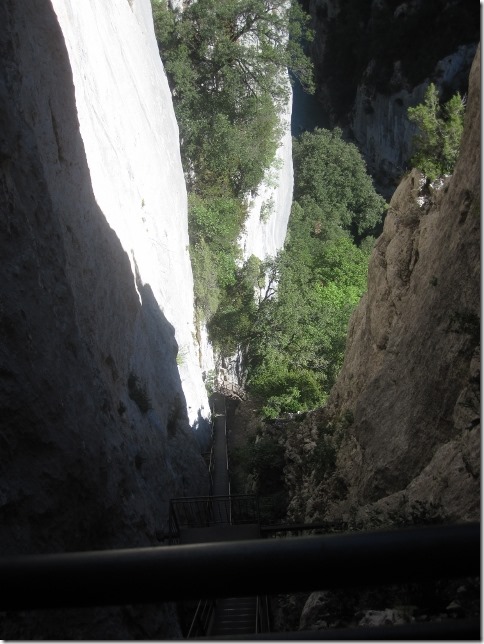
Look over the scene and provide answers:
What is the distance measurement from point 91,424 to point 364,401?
694 cm

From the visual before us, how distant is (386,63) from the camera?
137 feet

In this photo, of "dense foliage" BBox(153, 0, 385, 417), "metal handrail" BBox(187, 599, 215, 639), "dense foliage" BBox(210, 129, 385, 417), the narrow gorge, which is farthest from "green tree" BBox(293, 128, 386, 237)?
"metal handrail" BBox(187, 599, 215, 639)

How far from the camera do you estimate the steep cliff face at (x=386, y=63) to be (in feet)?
123

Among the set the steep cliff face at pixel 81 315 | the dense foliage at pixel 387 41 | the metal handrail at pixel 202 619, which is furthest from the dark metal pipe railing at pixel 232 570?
the dense foliage at pixel 387 41

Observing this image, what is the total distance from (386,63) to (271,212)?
55.6 ft

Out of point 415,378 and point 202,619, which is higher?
point 415,378

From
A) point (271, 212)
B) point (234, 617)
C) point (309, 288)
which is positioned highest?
point (271, 212)

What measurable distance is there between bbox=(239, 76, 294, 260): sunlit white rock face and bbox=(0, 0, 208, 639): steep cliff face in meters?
13.2

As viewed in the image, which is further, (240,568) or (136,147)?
(136,147)

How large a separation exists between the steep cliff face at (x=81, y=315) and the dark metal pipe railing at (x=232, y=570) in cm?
457

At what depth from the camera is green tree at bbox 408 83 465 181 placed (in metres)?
14.0

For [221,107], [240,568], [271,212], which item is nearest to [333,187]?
[271,212]

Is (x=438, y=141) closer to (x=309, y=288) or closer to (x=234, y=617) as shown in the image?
(x=234, y=617)

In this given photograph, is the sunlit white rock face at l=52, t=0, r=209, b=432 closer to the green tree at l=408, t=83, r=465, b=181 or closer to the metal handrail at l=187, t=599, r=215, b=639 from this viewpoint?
the green tree at l=408, t=83, r=465, b=181
